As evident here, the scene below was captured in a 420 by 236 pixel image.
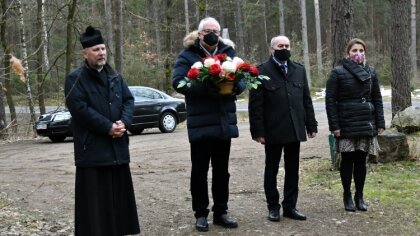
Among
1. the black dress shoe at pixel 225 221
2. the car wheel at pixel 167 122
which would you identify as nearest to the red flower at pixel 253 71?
the black dress shoe at pixel 225 221

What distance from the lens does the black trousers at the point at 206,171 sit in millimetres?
5535

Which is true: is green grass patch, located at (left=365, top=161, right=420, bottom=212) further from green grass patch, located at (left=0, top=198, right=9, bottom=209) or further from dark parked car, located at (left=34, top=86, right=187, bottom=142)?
dark parked car, located at (left=34, top=86, right=187, bottom=142)

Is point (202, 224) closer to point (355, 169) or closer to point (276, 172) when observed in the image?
point (276, 172)

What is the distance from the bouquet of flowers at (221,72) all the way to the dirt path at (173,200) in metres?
1.57

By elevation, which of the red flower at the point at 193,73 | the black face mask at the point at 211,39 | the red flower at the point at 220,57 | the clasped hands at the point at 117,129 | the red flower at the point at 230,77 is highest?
the black face mask at the point at 211,39

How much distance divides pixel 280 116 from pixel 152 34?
4302 cm

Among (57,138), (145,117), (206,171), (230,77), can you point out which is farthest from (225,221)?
(57,138)

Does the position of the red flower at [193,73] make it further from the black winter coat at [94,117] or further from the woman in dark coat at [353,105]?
the woman in dark coat at [353,105]

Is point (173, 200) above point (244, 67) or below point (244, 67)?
below

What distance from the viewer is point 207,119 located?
17.6 ft

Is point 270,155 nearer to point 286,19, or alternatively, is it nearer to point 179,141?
point 179,141

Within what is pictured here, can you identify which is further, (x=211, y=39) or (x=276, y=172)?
(x=276, y=172)

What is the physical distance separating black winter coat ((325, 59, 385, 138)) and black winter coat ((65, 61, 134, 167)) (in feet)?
8.38

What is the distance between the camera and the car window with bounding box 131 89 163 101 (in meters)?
17.6
